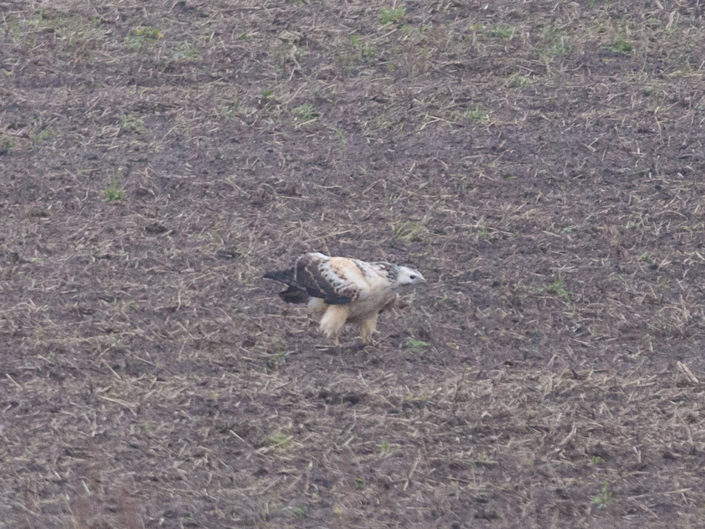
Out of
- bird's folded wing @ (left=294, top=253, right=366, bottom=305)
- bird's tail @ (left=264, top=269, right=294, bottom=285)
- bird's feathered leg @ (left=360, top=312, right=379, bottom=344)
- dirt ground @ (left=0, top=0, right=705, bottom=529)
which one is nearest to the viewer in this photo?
dirt ground @ (left=0, top=0, right=705, bottom=529)

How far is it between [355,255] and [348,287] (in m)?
1.38

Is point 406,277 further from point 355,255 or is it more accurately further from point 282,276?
point 355,255

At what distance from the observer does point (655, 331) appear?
26.3 feet

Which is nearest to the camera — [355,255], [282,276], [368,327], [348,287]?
[348,287]

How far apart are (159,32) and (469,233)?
4720mm

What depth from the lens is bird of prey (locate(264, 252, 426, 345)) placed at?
768 cm

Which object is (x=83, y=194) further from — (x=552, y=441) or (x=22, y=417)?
(x=552, y=441)

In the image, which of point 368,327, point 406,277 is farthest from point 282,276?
point 406,277

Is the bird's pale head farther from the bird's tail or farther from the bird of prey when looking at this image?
the bird's tail

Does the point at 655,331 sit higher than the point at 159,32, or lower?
lower

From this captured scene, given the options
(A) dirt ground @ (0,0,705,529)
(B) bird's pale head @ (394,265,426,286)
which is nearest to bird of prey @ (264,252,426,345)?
(B) bird's pale head @ (394,265,426,286)

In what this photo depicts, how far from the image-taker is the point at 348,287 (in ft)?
25.2

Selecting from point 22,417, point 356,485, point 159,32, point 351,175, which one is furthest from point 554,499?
point 159,32

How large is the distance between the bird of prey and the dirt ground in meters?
0.21
